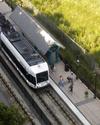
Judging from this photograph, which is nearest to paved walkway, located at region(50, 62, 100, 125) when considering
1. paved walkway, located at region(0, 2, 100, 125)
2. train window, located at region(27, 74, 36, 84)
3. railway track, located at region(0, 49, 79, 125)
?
paved walkway, located at region(0, 2, 100, 125)

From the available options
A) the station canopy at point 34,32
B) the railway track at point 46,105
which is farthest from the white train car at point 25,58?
the station canopy at point 34,32

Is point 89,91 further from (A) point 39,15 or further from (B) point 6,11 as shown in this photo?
(B) point 6,11

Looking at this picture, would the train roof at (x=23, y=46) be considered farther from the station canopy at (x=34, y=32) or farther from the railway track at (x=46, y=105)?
the railway track at (x=46, y=105)

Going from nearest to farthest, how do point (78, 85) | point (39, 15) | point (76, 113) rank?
point (76, 113) < point (78, 85) < point (39, 15)

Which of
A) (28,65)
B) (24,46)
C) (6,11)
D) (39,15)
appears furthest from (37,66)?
(6,11)

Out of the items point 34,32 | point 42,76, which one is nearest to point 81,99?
point 42,76

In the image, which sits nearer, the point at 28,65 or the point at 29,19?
the point at 28,65

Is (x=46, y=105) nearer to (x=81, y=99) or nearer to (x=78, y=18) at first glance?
(x=81, y=99)
